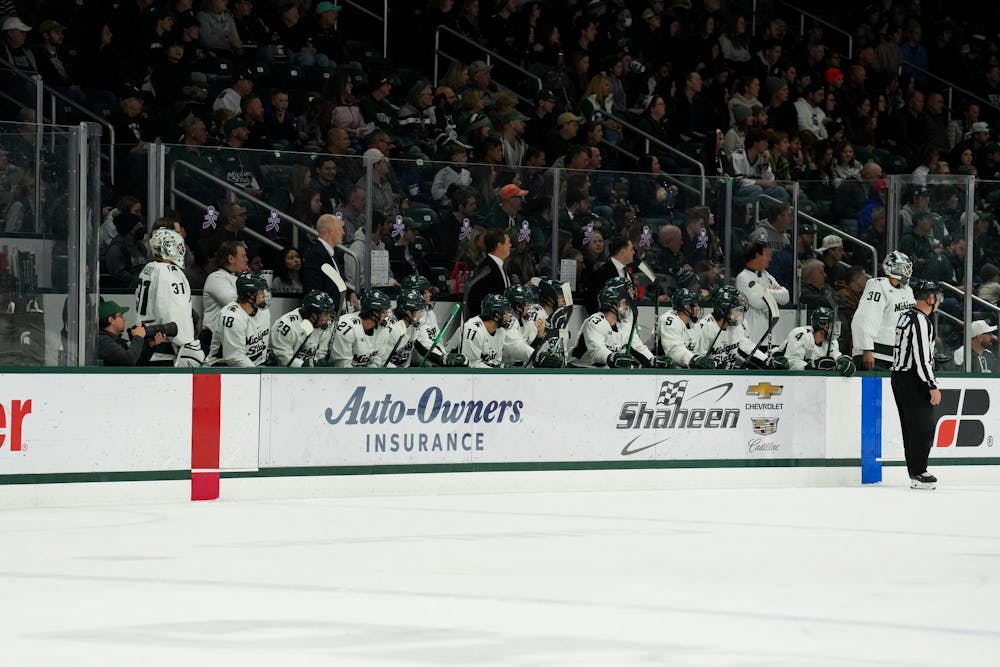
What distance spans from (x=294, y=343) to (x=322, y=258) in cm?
80

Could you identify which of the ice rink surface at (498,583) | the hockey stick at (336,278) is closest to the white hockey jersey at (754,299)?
the ice rink surface at (498,583)

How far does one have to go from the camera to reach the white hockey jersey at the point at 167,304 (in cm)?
1152

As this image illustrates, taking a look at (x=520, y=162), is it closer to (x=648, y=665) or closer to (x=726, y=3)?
(x=726, y=3)

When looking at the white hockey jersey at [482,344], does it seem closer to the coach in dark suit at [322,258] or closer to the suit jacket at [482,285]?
the suit jacket at [482,285]

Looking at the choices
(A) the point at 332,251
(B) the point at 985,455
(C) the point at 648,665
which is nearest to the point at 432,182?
(A) the point at 332,251

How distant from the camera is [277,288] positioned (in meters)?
12.7

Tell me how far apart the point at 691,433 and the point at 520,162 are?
12.7ft

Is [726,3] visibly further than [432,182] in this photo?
Yes

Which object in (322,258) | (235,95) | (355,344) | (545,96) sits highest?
(545,96)

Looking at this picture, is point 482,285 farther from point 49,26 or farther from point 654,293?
point 49,26

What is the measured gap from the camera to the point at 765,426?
13.4 m

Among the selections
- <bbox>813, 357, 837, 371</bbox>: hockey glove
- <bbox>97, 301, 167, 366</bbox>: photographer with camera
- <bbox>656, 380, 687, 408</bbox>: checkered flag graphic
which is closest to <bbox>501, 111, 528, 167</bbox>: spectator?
<bbox>656, 380, 687, 408</bbox>: checkered flag graphic

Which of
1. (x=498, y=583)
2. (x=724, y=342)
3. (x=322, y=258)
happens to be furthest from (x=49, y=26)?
(x=498, y=583)

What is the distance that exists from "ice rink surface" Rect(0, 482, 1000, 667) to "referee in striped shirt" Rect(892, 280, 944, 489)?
4.69 ft
